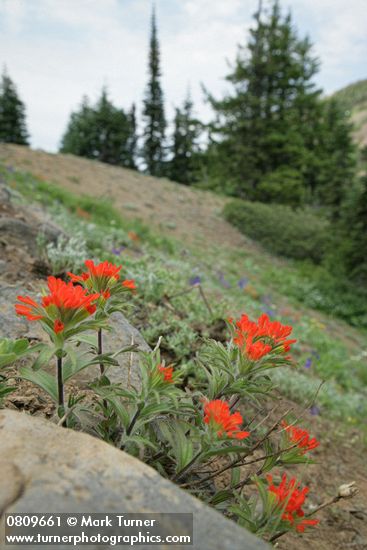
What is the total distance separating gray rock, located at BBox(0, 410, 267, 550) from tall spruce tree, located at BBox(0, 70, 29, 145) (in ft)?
126

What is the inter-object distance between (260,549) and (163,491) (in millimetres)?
241

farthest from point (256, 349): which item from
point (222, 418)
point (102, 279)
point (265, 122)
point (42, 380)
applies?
point (265, 122)

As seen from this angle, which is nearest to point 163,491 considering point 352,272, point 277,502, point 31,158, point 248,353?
point 277,502

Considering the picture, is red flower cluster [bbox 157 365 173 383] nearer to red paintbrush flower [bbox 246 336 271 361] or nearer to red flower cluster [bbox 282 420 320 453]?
red paintbrush flower [bbox 246 336 271 361]

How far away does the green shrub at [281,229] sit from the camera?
47.7 ft

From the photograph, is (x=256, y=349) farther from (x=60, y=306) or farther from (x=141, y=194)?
(x=141, y=194)

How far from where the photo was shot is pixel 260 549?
2.89 feet

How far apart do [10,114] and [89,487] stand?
39648mm

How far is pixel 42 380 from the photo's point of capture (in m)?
1.37

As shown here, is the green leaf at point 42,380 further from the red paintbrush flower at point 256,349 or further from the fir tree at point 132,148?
the fir tree at point 132,148

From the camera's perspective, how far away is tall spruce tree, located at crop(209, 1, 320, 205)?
23266 millimetres

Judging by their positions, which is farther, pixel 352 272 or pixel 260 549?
pixel 352 272

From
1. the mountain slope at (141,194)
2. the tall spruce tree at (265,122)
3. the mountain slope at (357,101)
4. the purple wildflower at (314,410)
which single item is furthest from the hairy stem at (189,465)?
the mountain slope at (357,101)

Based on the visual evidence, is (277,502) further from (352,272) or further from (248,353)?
(352,272)
